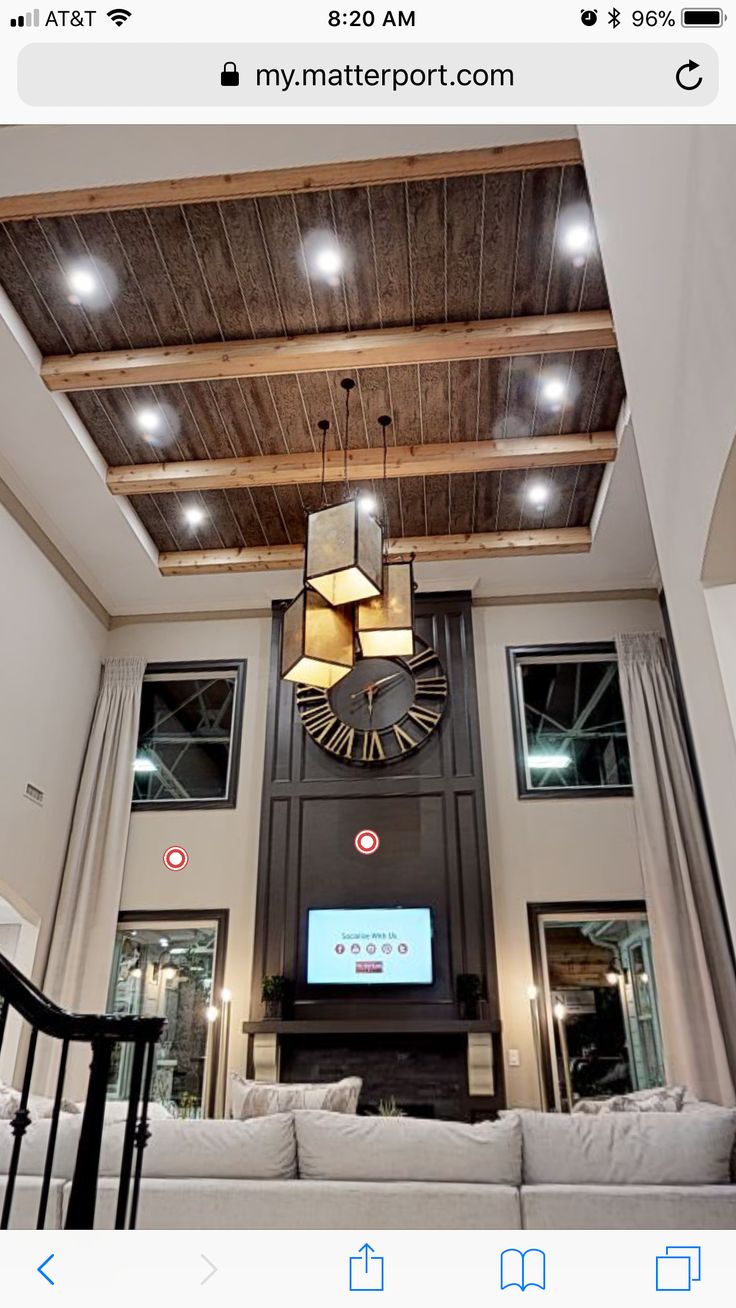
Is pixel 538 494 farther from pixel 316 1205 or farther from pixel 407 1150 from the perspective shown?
pixel 316 1205

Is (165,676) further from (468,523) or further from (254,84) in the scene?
(254,84)

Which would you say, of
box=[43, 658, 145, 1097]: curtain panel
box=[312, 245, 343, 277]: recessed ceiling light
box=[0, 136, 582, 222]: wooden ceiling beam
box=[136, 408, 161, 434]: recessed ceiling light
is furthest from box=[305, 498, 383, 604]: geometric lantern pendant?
box=[43, 658, 145, 1097]: curtain panel

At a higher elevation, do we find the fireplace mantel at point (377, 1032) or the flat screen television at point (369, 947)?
the flat screen television at point (369, 947)

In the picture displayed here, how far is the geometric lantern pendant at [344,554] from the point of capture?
4570 mm

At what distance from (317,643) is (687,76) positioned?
13.5ft

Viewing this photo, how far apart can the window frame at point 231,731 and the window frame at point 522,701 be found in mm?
2206

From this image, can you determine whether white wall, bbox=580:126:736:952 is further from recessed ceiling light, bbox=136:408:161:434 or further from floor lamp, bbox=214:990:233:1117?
floor lamp, bbox=214:990:233:1117

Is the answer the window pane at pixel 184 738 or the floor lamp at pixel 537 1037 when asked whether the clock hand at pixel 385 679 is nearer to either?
the window pane at pixel 184 738

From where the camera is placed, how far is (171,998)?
6.35m

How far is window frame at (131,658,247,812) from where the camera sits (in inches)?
267

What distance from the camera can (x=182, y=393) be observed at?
5.28m

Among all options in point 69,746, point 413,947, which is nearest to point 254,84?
point 413,947

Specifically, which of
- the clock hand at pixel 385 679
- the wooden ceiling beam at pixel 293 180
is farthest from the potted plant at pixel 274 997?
the wooden ceiling beam at pixel 293 180
